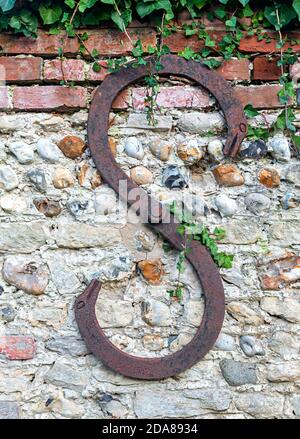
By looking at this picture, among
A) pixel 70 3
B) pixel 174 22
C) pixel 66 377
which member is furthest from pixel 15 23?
pixel 66 377

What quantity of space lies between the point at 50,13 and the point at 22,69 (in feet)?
0.66

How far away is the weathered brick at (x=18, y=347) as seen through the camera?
1971 millimetres

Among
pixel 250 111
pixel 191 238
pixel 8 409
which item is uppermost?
pixel 250 111

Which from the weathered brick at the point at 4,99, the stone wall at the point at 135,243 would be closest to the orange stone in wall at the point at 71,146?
the stone wall at the point at 135,243

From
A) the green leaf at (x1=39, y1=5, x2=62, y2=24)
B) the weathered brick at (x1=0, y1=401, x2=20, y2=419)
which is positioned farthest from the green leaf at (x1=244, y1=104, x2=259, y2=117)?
the weathered brick at (x1=0, y1=401, x2=20, y2=419)

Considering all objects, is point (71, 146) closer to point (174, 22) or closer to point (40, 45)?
point (40, 45)

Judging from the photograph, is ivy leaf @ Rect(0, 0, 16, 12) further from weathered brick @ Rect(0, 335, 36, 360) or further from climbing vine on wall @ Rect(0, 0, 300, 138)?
weathered brick @ Rect(0, 335, 36, 360)

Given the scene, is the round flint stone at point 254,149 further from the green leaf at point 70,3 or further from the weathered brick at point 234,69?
the green leaf at point 70,3

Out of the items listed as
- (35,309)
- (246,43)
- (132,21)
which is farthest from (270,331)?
(132,21)

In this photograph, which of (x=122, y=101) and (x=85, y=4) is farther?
(x=122, y=101)

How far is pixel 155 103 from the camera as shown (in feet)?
6.61

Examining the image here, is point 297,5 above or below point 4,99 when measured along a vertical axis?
above

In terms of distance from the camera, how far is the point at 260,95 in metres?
2.04

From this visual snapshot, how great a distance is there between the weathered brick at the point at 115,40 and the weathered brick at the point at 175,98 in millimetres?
141
